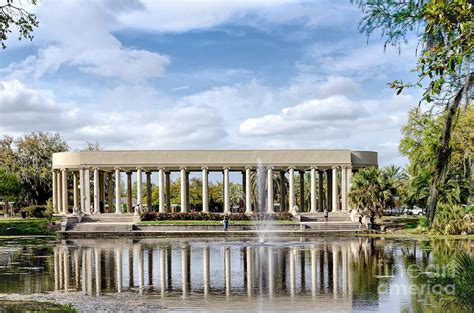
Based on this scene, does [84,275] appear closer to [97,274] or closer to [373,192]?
[97,274]

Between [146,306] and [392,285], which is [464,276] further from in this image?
[146,306]

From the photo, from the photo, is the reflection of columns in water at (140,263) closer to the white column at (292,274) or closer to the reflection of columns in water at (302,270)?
the white column at (292,274)

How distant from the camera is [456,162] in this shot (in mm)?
47125

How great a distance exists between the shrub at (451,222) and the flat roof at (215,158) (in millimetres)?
18865

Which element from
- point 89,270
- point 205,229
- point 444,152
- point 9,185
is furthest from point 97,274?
point 9,185

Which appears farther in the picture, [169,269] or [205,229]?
[205,229]

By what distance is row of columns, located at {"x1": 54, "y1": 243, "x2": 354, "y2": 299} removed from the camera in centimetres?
1808

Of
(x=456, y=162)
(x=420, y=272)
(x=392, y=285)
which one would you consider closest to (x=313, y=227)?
(x=456, y=162)

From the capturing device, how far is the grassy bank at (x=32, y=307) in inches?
518

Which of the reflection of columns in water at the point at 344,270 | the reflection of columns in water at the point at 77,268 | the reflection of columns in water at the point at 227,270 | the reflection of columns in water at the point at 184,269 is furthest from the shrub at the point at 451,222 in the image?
the reflection of columns in water at the point at 77,268

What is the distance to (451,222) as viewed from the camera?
40156 mm

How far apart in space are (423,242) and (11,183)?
42.9 metres

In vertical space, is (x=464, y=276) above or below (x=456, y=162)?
below

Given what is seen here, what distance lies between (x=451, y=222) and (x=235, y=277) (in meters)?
23.9
